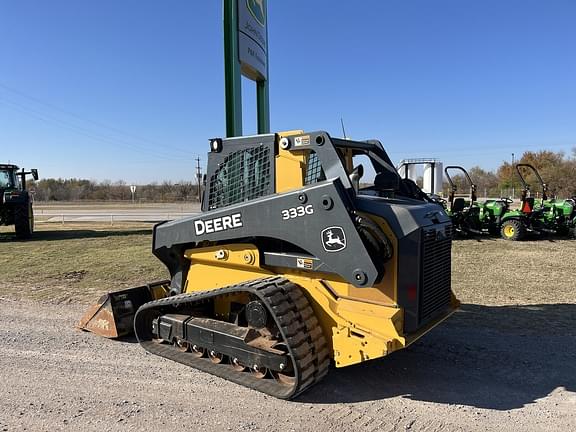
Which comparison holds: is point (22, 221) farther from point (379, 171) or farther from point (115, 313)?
point (379, 171)

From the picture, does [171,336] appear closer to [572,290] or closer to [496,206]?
[572,290]

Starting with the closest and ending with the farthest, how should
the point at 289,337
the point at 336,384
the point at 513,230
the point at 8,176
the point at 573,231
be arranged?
the point at 289,337 < the point at 336,384 < the point at 513,230 < the point at 573,231 < the point at 8,176

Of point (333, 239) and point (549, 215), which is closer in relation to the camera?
point (333, 239)

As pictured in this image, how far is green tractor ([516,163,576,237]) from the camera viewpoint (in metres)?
15.1

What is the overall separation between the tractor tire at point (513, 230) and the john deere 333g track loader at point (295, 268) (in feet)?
37.4

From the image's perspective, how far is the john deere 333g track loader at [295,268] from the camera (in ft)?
12.0

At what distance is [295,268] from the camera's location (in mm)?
4086

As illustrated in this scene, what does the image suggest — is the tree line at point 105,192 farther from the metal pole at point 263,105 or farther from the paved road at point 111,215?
the metal pole at point 263,105

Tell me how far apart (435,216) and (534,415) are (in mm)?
1758

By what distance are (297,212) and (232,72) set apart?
595 cm

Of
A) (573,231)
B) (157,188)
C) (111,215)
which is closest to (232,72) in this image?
(573,231)

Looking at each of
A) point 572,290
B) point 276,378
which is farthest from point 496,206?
point 276,378

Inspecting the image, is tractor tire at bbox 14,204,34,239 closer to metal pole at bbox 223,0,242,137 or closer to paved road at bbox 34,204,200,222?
paved road at bbox 34,204,200,222

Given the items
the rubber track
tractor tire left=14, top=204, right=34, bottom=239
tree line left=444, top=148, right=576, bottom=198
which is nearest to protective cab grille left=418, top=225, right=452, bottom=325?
the rubber track
